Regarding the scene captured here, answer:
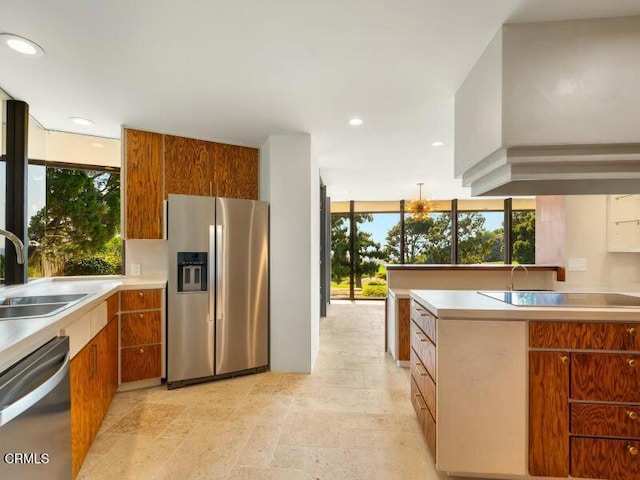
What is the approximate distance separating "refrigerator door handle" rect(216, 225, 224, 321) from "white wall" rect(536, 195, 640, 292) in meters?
3.31

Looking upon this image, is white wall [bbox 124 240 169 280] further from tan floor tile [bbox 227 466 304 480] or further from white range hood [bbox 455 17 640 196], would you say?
white range hood [bbox 455 17 640 196]

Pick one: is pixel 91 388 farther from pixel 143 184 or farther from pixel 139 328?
pixel 143 184

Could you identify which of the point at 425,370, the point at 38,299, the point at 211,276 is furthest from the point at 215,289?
the point at 425,370

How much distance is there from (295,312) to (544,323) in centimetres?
216

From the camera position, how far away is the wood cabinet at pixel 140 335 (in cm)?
275

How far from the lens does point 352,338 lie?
4.51 metres

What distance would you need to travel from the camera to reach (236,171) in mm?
3578

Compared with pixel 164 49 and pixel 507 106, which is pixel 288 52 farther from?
pixel 507 106

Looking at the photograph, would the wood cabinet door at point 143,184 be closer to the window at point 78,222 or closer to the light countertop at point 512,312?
the window at point 78,222

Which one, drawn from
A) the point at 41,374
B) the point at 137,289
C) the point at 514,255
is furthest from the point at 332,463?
the point at 514,255

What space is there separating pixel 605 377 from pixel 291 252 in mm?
2464

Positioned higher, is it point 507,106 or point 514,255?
point 507,106

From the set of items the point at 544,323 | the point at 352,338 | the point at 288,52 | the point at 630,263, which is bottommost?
the point at 352,338

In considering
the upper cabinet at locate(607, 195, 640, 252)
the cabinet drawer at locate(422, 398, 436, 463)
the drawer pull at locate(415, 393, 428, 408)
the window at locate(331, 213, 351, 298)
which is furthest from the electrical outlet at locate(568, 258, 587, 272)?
the window at locate(331, 213, 351, 298)
